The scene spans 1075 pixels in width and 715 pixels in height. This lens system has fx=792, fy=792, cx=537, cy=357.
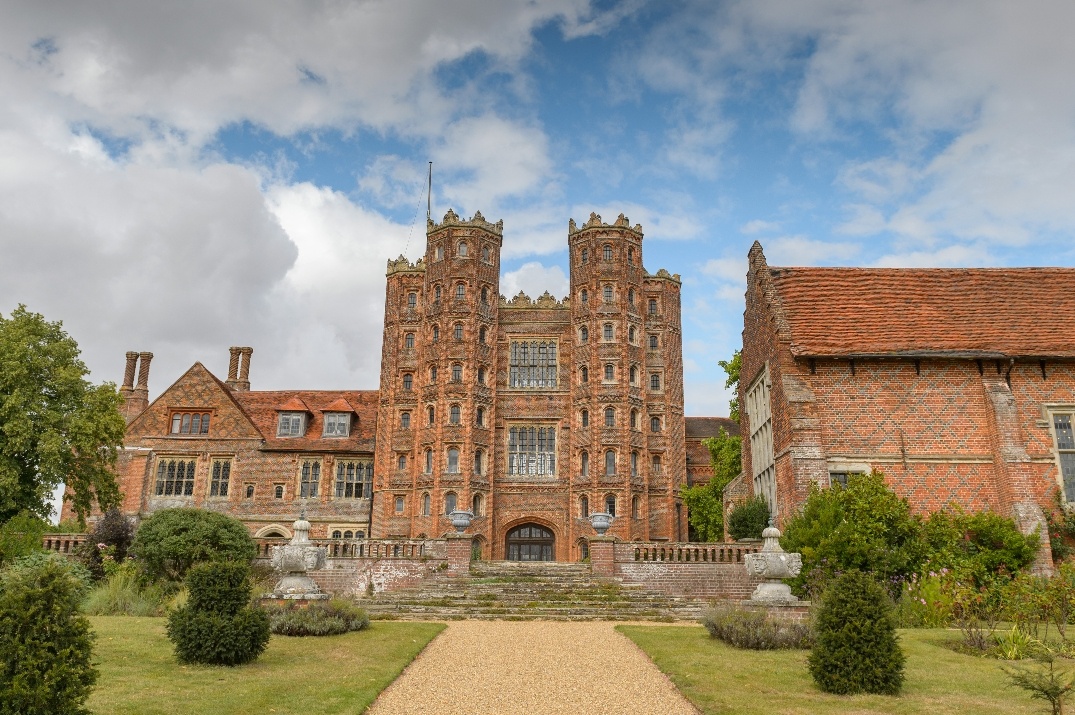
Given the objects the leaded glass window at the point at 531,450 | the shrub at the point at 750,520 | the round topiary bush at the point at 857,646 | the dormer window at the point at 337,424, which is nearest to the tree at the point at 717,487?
the leaded glass window at the point at 531,450

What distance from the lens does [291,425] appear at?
3897 cm

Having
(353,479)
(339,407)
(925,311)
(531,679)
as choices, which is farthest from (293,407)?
(531,679)

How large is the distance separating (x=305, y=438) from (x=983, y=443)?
29.2m

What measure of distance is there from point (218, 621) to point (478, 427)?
26.6m

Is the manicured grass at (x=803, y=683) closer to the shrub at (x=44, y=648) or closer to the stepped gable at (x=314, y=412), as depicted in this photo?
the shrub at (x=44, y=648)

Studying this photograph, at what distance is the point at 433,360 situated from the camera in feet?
124

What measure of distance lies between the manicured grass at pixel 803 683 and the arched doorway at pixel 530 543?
23.5 m

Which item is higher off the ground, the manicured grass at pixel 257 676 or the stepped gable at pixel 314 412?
the stepped gable at pixel 314 412

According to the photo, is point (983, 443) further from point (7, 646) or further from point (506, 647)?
point (7, 646)

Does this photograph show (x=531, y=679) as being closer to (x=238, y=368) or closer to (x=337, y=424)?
(x=337, y=424)

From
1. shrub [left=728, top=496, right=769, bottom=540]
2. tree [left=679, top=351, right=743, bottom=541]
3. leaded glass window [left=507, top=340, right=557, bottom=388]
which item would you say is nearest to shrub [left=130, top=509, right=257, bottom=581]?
shrub [left=728, top=496, right=769, bottom=540]

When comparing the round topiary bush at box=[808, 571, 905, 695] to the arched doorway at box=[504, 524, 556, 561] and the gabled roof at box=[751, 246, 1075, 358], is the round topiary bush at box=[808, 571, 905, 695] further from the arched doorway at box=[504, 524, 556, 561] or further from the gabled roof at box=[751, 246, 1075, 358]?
the arched doorway at box=[504, 524, 556, 561]

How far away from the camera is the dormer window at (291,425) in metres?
38.8

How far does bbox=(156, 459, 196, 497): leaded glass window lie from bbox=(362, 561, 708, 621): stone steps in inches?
793
